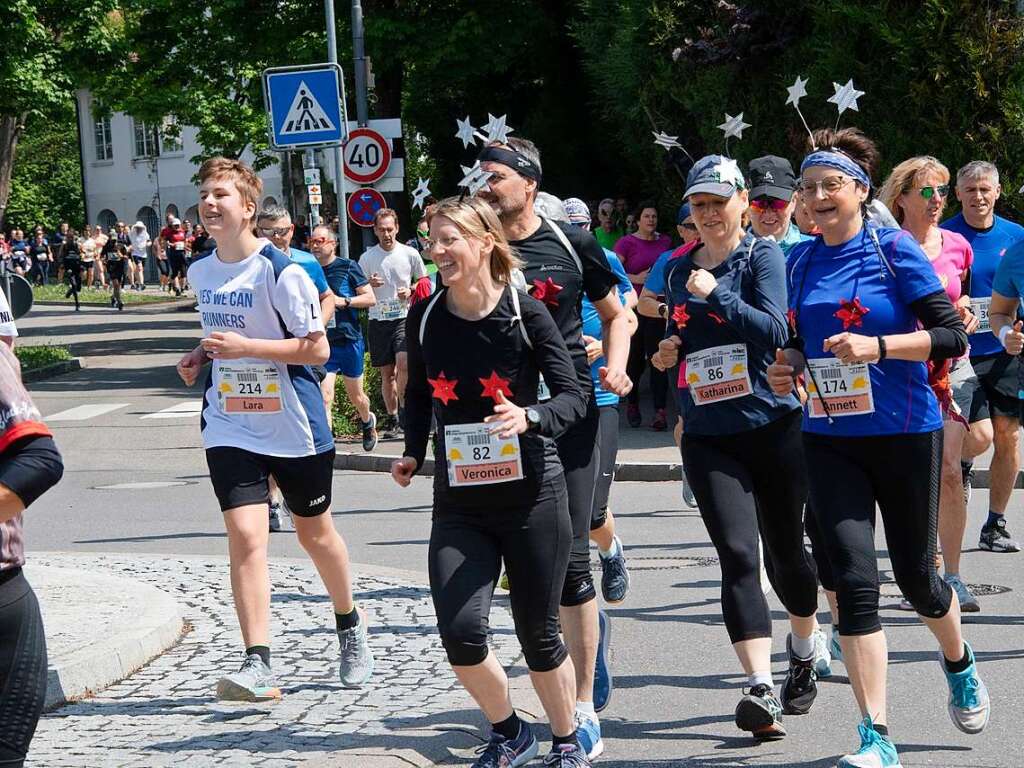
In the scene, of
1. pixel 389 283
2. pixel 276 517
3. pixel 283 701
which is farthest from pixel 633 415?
pixel 283 701

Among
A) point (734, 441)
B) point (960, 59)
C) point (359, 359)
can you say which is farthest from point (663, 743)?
point (960, 59)

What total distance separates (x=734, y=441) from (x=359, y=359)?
925cm

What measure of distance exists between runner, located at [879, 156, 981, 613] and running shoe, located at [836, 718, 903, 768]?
5.16ft

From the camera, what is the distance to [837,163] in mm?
5414

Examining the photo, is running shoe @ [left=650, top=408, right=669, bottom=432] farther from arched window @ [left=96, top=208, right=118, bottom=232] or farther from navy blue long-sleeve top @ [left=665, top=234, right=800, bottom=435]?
arched window @ [left=96, top=208, right=118, bottom=232]

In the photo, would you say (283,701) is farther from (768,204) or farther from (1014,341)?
(1014,341)

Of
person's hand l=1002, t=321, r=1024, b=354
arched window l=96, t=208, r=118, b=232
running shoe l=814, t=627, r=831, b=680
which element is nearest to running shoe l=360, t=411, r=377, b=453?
person's hand l=1002, t=321, r=1024, b=354

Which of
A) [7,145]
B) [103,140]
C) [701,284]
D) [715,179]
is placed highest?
[103,140]

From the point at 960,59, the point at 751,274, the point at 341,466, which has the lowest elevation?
the point at 341,466

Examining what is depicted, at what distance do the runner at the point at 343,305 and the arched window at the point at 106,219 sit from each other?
5681cm

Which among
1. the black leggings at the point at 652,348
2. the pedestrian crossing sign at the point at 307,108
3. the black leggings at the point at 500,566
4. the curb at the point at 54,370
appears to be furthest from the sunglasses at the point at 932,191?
the curb at the point at 54,370

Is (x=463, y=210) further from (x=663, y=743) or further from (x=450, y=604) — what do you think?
(x=663, y=743)

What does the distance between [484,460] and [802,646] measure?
1665 millimetres

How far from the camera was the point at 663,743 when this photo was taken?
5.78 m
